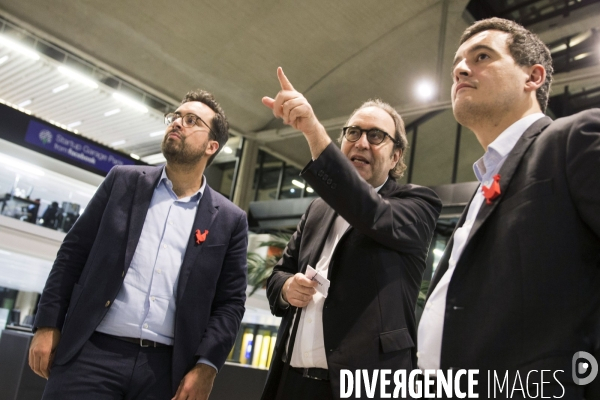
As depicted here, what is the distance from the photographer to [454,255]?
1346 millimetres

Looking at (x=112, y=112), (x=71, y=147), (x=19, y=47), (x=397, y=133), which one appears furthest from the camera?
(x=112, y=112)

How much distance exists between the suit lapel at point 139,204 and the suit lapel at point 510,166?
4.62ft

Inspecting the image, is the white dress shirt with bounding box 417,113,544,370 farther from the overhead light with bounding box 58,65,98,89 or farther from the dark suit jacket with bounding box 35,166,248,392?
the overhead light with bounding box 58,65,98,89

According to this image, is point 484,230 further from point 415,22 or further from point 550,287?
point 415,22

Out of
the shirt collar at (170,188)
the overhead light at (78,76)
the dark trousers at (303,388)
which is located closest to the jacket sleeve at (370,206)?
the dark trousers at (303,388)

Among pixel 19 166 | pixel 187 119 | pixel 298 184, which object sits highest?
pixel 298 184

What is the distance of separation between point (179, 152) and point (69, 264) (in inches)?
26.6

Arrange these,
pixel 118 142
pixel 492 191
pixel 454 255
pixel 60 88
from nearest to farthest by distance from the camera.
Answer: pixel 492 191
pixel 454 255
pixel 60 88
pixel 118 142

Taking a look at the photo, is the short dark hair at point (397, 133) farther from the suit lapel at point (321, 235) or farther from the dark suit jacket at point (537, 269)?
the dark suit jacket at point (537, 269)

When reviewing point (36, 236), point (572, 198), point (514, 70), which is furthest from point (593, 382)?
point (36, 236)

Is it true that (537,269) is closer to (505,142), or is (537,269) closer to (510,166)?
(510,166)

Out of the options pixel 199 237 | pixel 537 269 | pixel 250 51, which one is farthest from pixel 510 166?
pixel 250 51

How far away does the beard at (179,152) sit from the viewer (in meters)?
2.47

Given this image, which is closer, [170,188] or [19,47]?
[170,188]
